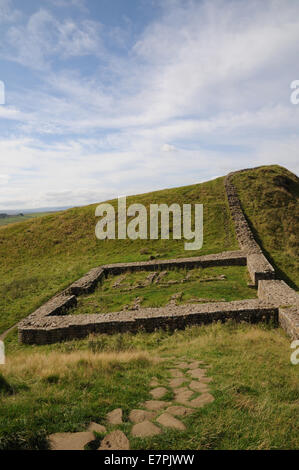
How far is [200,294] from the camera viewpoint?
17.0 m

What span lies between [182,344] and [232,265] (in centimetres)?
1455

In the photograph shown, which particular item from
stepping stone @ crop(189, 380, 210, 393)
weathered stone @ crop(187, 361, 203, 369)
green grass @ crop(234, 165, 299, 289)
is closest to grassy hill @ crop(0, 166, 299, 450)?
stepping stone @ crop(189, 380, 210, 393)

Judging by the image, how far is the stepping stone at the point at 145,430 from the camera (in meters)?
4.63

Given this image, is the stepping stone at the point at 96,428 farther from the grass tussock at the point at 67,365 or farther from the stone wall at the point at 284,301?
the stone wall at the point at 284,301

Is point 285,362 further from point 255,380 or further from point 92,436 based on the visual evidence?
point 92,436

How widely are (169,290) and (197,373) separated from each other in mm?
11149

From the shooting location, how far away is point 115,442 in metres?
4.47

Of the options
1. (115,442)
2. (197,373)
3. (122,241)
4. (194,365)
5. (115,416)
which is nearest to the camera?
(115,442)

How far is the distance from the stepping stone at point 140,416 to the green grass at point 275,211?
61.1 ft

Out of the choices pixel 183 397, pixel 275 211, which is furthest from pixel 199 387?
pixel 275 211

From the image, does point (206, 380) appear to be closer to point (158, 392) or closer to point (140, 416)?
point (158, 392)
